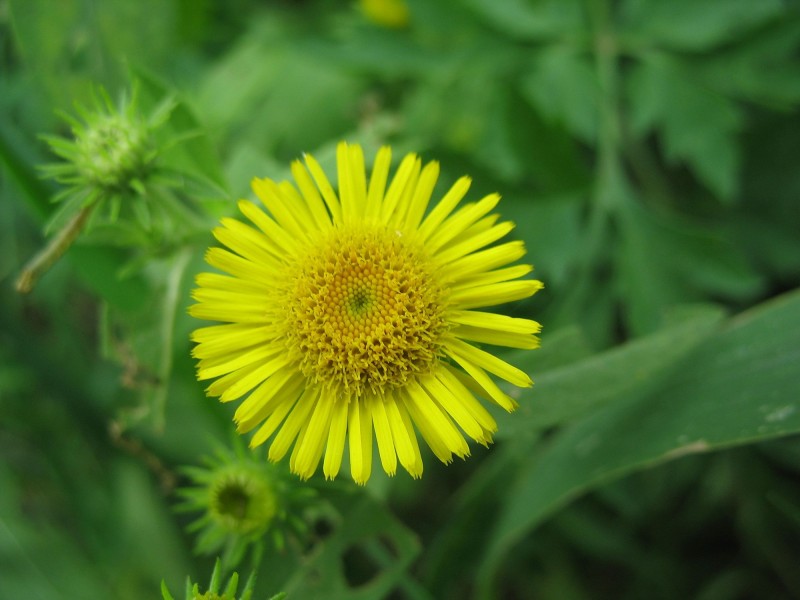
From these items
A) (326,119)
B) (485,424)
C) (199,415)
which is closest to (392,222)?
(485,424)

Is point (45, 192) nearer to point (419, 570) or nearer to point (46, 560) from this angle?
point (46, 560)

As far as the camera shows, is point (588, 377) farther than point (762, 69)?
No

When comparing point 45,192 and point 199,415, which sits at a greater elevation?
point 45,192

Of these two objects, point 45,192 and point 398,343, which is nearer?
point 398,343

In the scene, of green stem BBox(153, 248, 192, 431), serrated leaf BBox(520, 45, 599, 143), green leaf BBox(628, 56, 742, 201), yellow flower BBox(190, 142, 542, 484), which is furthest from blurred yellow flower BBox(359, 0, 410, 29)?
yellow flower BBox(190, 142, 542, 484)

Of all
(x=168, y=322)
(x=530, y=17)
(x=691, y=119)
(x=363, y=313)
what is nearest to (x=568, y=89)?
(x=530, y=17)

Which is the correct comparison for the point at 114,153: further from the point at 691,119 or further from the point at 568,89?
the point at 691,119
